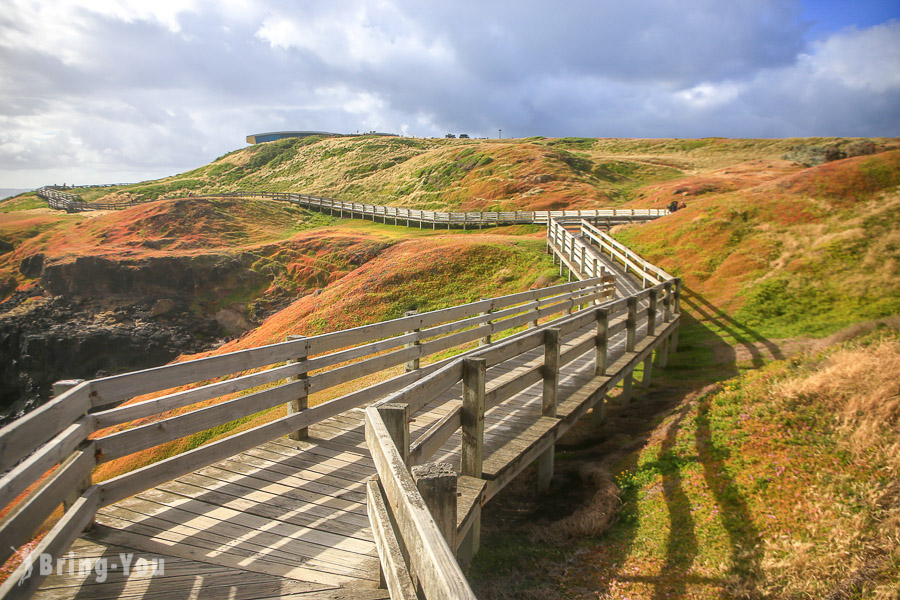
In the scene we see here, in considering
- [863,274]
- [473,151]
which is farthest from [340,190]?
[863,274]

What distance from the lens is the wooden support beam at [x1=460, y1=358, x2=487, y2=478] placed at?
156 inches

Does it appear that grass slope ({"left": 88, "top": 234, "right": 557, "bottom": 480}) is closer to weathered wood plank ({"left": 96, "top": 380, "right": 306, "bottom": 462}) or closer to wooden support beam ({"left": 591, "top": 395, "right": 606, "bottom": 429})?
wooden support beam ({"left": 591, "top": 395, "right": 606, "bottom": 429})

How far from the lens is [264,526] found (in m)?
3.94

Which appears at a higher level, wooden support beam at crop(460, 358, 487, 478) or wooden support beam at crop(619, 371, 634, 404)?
wooden support beam at crop(460, 358, 487, 478)

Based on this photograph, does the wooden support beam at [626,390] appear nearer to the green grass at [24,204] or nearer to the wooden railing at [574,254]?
the wooden railing at [574,254]

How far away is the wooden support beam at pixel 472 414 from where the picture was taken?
3.96m

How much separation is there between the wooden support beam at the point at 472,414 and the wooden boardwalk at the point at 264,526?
268 mm

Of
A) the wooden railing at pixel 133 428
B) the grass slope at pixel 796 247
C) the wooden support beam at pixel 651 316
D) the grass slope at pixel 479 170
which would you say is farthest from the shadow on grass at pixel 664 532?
the grass slope at pixel 479 170

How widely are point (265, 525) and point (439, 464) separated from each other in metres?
2.33

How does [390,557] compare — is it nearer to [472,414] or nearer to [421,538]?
[421,538]

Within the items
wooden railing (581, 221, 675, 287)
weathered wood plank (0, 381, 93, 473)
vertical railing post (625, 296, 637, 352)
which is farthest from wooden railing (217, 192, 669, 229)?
weathered wood plank (0, 381, 93, 473)

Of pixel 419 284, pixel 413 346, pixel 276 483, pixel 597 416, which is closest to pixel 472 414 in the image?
pixel 276 483

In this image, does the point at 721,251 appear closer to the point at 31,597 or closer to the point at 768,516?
the point at 768,516

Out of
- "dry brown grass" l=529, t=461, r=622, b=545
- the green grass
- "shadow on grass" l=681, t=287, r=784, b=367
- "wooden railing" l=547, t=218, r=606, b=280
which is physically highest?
the green grass
